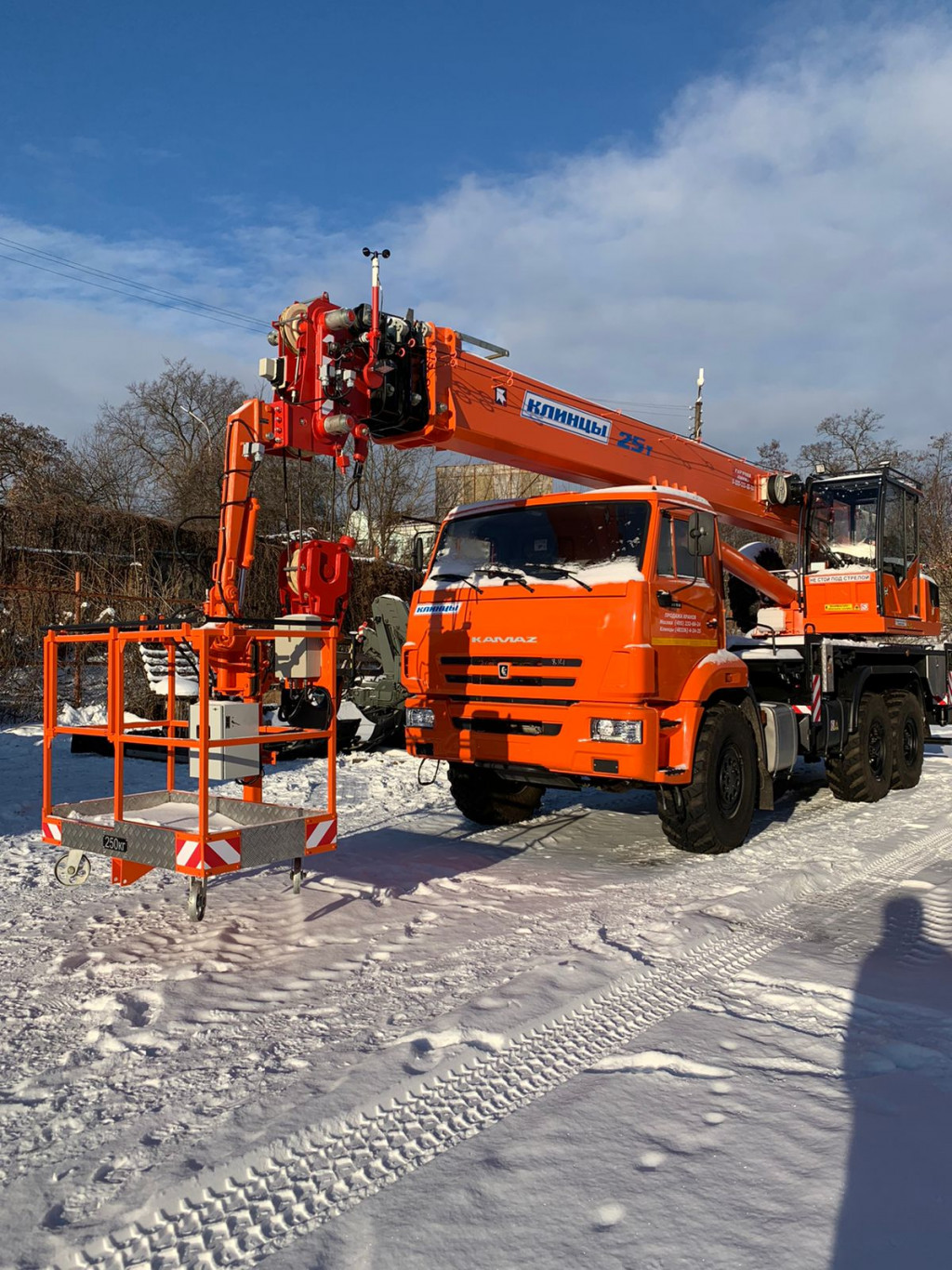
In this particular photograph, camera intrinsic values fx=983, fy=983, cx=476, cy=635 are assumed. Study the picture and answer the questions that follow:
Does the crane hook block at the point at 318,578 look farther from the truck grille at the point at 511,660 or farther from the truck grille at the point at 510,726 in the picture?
the truck grille at the point at 510,726

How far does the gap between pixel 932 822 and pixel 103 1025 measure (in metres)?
7.71

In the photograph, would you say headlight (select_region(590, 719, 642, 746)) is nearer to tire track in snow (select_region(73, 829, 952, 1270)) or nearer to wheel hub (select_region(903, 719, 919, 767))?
tire track in snow (select_region(73, 829, 952, 1270))

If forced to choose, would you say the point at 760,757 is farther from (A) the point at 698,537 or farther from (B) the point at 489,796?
(B) the point at 489,796

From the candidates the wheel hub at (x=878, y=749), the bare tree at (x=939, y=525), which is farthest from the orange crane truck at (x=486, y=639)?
the bare tree at (x=939, y=525)

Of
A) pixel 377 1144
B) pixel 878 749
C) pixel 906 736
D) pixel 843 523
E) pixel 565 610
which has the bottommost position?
pixel 377 1144

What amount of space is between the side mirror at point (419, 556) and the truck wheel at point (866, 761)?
15.8 ft

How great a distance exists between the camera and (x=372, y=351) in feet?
22.5

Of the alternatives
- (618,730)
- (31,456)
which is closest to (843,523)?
(618,730)

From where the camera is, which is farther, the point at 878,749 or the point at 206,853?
the point at 878,749

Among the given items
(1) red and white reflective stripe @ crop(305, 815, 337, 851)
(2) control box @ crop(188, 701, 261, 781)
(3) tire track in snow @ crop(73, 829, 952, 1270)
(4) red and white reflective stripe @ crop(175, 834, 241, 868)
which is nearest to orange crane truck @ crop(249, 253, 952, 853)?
(1) red and white reflective stripe @ crop(305, 815, 337, 851)

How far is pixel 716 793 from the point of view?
7.55 meters

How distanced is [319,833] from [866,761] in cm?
683

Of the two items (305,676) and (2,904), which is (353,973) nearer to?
(305,676)

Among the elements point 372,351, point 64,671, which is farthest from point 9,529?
point 372,351
